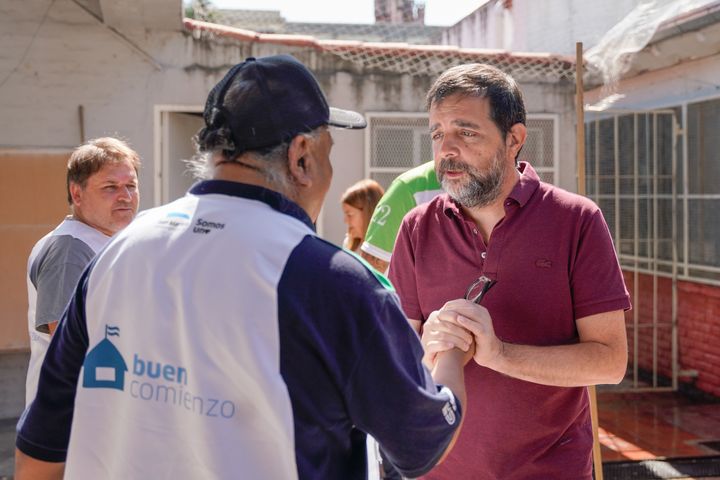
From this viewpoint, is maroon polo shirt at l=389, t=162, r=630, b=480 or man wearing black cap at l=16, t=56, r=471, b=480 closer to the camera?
man wearing black cap at l=16, t=56, r=471, b=480

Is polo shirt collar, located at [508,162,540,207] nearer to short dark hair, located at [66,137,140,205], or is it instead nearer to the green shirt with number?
the green shirt with number

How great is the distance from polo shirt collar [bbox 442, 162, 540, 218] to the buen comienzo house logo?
1157 mm

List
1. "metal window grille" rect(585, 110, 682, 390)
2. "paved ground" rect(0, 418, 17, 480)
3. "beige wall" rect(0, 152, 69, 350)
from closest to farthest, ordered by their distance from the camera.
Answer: "paved ground" rect(0, 418, 17, 480) < "beige wall" rect(0, 152, 69, 350) < "metal window grille" rect(585, 110, 682, 390)

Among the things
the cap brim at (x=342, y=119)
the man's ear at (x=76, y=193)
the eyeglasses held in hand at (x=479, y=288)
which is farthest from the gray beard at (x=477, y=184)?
the man's ear at (x=76, y=193)

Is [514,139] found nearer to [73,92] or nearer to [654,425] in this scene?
[654,425]

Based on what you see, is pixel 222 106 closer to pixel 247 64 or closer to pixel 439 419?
pixel 247 64

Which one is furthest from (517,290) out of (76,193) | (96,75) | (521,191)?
(96,75)

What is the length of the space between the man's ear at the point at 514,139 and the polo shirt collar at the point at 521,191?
7 centimetres

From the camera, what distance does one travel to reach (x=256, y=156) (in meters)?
1.36

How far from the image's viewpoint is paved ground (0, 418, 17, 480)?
17.7 feet

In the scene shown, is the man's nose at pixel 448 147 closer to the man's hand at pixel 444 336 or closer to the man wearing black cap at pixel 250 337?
the man's hand at pixel 444 336

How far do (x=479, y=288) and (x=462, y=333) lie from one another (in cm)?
24

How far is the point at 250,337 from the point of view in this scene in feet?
4.03

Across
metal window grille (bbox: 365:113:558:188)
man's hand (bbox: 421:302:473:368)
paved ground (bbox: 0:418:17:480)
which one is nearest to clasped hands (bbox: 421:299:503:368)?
man's hand (bbox: 421:302:473:368)
